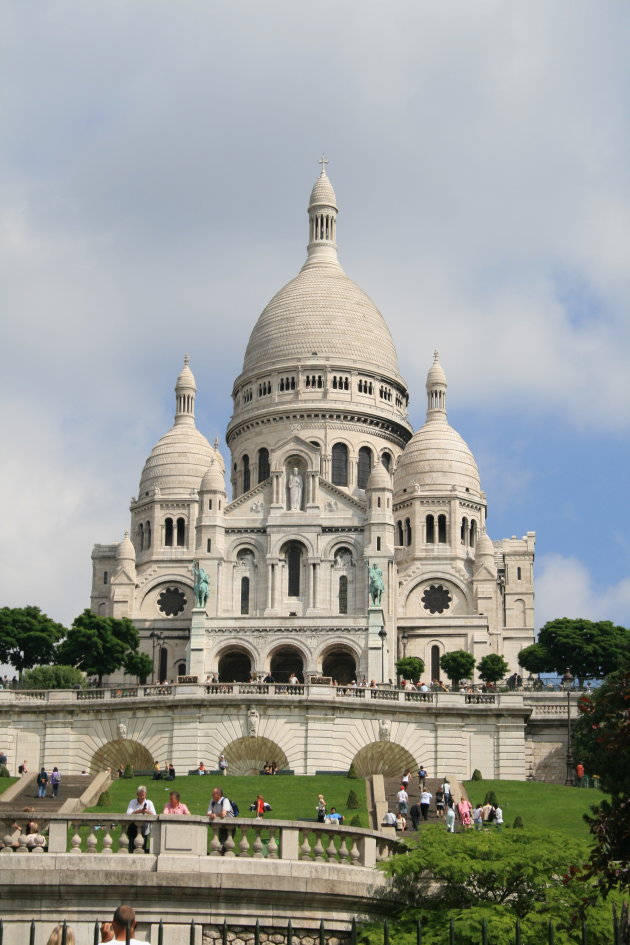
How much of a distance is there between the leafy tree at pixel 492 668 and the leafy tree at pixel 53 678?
22169 millimetres

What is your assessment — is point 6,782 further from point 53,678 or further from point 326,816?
point 53,678

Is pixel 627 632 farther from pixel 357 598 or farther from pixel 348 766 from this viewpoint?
pixel 348 766

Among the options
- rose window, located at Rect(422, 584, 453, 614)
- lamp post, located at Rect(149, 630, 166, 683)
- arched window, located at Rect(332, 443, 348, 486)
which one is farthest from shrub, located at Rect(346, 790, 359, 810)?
arched window, located at Rect(332, 443, 348, 486)

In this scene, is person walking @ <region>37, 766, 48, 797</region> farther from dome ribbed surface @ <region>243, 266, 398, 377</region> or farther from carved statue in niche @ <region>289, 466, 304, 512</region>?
dome ribbed surface @ <region>243, 266, 398, 377</region>

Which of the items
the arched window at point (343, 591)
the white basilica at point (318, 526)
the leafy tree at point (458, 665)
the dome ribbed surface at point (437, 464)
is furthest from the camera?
the dome ribbed surface at point (437, 464)

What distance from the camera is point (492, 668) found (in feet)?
298

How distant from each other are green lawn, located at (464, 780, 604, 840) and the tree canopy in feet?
118

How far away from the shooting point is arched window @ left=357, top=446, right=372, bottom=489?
11169 centimetres

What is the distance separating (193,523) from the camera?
Result: 4402 inches

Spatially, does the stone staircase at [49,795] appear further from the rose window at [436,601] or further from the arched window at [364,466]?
the arched window at [364,466]

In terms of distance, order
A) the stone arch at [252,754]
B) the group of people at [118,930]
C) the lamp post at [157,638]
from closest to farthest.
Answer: the group of people at [118,930]
the stone arch at [252,754]
the lamp post at [157,638]

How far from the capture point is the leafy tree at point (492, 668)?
90.6 m

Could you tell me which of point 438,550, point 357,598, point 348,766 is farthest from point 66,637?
point 348,766

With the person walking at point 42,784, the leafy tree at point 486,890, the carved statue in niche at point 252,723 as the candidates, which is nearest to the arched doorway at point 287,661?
the carved statue in niche at point 252,723
